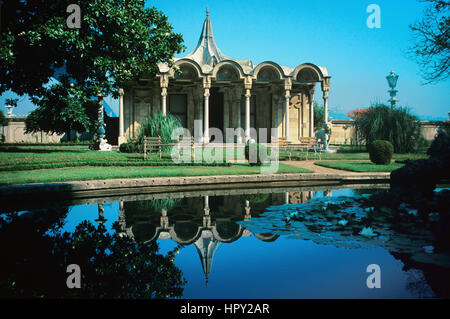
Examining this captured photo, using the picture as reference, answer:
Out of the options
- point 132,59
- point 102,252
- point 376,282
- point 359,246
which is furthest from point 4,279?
point 132,59

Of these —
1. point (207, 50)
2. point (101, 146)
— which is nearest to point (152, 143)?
point (101, 146)

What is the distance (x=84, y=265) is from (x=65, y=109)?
18.0 metres

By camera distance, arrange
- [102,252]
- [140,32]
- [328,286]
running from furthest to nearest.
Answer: [140,32], [102,252], [328,286]

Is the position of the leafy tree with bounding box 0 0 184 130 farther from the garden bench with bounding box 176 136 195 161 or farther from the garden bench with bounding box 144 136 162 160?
the garden bench with bounding box 176 136 195 161

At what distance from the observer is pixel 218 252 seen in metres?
4.78

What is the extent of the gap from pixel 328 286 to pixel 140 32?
50.2 feet

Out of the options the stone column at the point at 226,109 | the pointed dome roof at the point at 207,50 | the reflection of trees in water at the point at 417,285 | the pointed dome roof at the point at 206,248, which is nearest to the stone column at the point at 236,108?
the stone column at the point at 226,109

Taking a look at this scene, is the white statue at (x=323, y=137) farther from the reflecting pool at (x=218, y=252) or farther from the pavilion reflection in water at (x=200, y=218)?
the reflecting pool at (x=218, y=252)

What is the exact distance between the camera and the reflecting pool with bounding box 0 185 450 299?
358 centimetres

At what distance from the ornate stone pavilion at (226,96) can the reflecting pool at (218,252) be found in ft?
52.9
